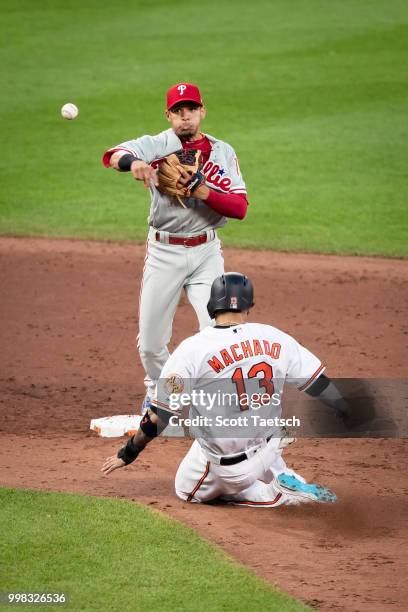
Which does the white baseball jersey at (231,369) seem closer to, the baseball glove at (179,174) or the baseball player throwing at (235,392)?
the baseball player throwing at (235,392)

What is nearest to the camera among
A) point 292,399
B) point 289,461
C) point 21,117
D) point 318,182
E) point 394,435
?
point 289,461

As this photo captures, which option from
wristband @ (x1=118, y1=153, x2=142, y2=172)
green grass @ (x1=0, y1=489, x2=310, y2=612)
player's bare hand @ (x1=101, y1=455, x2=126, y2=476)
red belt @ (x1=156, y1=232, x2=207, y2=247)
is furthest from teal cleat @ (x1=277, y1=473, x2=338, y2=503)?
wristband @ (x1=118, y1=153, x2=142, y2=172)

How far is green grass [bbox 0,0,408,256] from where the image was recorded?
13344 millimetres

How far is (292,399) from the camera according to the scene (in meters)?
8.16

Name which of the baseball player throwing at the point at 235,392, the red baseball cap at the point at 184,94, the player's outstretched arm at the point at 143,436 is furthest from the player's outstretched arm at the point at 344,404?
the red baseball cap at the point at 184,94

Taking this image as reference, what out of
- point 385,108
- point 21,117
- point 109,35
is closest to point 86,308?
point 21,117

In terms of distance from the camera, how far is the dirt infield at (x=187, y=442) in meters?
5.41

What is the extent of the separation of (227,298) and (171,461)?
160 centimetres

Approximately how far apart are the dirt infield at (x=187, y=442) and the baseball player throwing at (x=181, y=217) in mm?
846

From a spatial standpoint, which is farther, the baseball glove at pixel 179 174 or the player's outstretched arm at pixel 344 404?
the baseball glove at pixel 179 174

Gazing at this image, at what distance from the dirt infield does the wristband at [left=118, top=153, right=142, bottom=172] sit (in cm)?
181

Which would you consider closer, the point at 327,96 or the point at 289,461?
the point at 289,461

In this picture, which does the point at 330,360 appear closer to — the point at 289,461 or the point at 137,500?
the point at 289,461

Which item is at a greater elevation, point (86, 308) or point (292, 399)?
point (86, 308)
